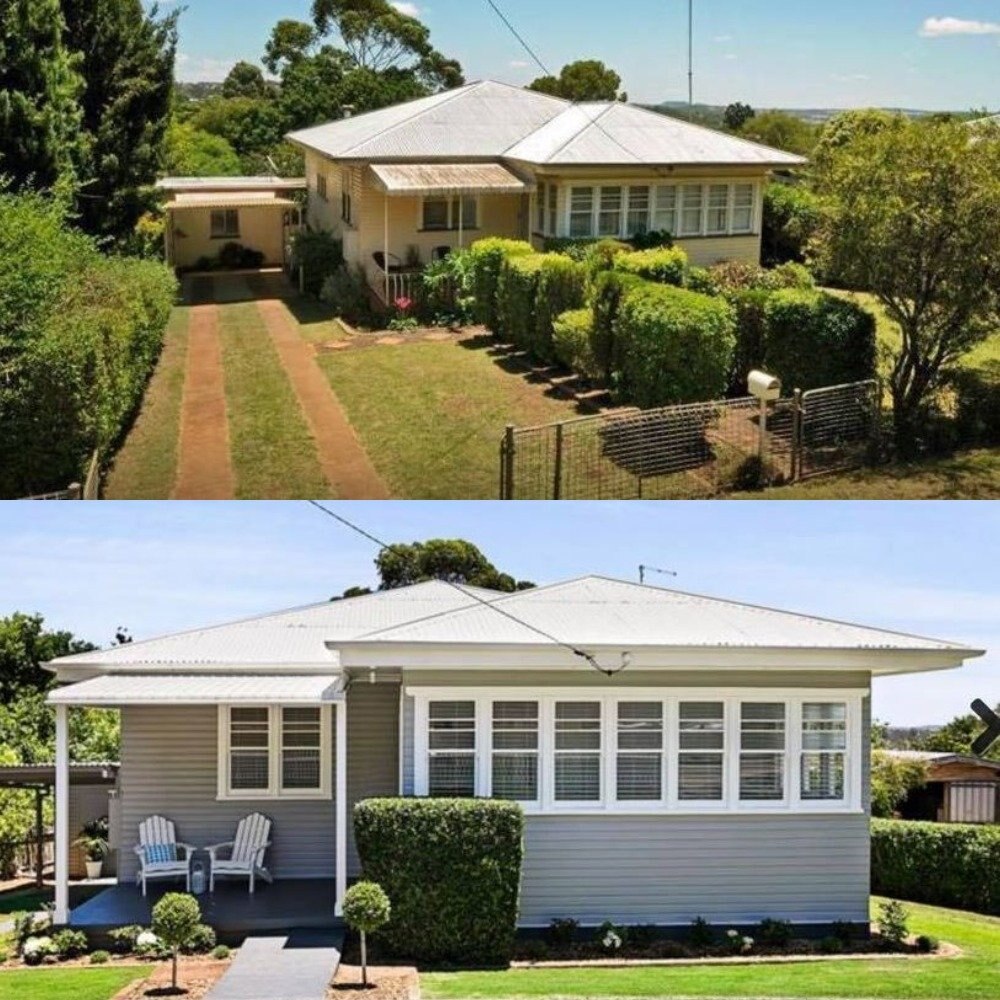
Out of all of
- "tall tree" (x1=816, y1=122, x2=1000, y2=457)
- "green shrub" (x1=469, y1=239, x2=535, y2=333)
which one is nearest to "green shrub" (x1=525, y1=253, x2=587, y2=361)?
"green shrub" (x1=469, y1=239, x2=535, y2=333)

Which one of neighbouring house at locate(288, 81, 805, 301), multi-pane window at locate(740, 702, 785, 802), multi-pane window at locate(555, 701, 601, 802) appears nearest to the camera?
multi-pane window at locate(555, 701, 601, 802)

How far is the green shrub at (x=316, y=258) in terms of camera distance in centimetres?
1462

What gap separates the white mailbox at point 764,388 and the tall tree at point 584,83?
3034 millimetres

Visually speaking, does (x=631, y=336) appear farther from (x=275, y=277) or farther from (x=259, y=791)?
(x=259, y=791)

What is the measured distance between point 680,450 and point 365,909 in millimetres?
4902

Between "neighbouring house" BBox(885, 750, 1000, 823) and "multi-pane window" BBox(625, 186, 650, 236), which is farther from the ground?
"multi-pane window" BBox(625, 186, 650, 236)

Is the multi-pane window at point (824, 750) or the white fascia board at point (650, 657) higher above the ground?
the white fascia board at point (650, 657)

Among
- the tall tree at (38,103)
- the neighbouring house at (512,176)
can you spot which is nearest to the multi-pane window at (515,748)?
the neighbouring house at (512,176)

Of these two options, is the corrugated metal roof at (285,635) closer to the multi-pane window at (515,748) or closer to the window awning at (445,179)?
the multi-pane window at (515,748)

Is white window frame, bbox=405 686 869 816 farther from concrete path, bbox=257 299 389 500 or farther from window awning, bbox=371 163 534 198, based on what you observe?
window awning, bbox=371 163 534 198

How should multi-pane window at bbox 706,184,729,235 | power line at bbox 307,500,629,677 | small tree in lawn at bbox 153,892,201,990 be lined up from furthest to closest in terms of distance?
multi-pane window at bbox 706,184,729,235 → power line at bbox 307,500,629,677 → small tree in lawn at bbox 153,892,201,990

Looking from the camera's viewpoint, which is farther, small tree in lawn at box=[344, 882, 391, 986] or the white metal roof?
the white metal roof

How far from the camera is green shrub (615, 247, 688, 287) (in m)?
16.4

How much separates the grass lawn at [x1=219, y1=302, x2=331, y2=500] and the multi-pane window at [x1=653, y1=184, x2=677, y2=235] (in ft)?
18.5
